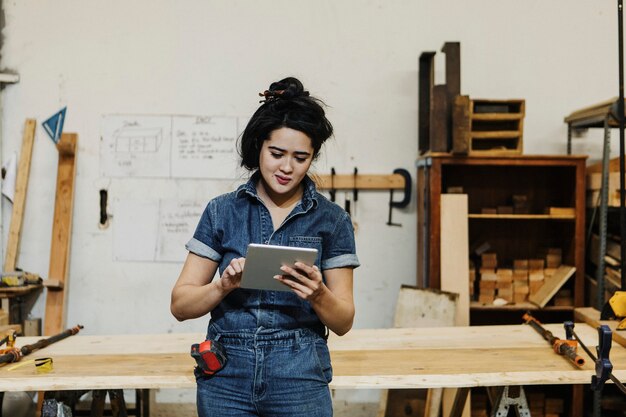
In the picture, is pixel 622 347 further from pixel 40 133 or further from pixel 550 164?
pixel 40 133

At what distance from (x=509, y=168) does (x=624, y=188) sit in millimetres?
1211

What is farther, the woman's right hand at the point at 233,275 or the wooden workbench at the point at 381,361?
the wooden workbench at the point at 381,361

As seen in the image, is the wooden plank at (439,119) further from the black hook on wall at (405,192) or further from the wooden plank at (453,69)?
the black hook on wall at (405,192)

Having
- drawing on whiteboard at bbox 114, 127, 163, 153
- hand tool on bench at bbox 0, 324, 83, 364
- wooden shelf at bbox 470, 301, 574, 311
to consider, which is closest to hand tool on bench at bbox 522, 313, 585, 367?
wooden shelf at bbox 470, 301, 574, 311

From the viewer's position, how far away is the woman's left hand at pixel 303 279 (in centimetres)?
137

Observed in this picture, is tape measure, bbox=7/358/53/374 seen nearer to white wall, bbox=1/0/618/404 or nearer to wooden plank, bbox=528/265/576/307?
white wall, bbox=1/0/618/404

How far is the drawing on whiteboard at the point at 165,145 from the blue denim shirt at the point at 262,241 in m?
2.01

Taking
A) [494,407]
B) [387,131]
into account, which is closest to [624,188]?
[494,407]

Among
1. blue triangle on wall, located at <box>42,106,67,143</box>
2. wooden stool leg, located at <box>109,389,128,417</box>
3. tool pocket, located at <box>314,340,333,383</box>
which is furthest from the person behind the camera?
blue triangle on wall, located at <box>42,106,67,143</box>

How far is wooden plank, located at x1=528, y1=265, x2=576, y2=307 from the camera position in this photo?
3.20 meters

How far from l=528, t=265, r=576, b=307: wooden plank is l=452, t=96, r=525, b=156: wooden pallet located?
702 mm

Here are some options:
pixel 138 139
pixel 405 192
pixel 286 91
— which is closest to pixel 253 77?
pixel 138 139

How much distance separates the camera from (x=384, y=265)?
3.59 metres

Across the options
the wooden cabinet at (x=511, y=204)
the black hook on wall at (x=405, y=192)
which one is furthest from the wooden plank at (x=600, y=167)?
the black hook on wall at (x=405, y=192)
